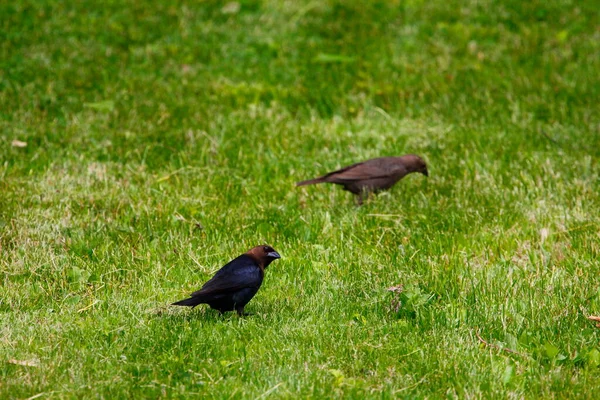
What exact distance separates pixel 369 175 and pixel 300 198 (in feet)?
2.28

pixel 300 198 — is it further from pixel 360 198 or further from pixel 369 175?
pixel 369 175

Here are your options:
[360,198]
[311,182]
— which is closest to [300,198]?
[311,182]

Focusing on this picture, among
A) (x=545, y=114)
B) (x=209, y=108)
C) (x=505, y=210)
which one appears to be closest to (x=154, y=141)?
(x=209, y=108)

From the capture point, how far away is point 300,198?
25.3ft

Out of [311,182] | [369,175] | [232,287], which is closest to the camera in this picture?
[232,287]

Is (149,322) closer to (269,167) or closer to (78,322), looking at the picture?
(78,322)

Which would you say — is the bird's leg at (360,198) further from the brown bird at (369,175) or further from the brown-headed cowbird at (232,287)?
the brown-headed cowbird at (232,287)

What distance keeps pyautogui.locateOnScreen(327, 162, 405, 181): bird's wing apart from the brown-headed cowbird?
225 centimetres

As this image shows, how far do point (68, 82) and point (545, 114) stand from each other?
603 centimetres

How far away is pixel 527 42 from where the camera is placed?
39.4 feet

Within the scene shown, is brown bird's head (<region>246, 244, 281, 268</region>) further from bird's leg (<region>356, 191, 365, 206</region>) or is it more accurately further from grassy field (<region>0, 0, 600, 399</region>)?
bird's leg (<region>356, 191, 365, 206</region>)

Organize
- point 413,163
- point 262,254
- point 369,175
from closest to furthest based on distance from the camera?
1. point 262,254
2. point 369,175
3. point 413,163

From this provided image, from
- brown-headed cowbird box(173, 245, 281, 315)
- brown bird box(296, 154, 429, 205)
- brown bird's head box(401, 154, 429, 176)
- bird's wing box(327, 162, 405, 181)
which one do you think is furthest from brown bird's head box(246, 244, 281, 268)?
brown bird's head box(401, 154, 429, 176)

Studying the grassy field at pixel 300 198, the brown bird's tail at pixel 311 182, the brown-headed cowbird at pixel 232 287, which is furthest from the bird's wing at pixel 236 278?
the brown bird's tail at pixel 311 182
